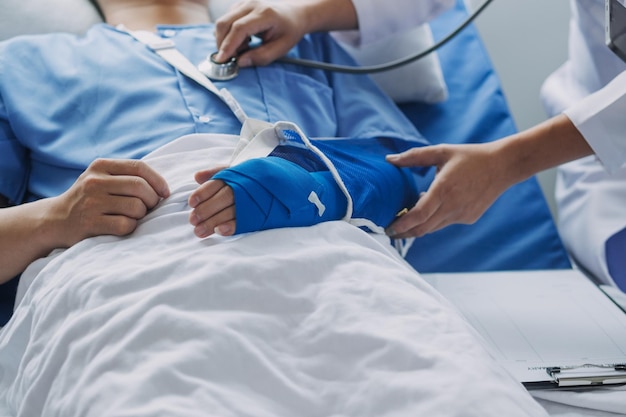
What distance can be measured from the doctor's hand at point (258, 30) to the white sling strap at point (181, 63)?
6cm

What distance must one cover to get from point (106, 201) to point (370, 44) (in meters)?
0.77

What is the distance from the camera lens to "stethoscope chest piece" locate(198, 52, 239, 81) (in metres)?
1.19

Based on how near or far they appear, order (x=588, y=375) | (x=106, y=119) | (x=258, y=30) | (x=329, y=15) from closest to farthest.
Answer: (x=588, y=375) < (x=106, y=119) < (x=258, y=30) < (x=329, y=15)

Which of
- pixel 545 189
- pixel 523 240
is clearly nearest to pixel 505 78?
pixel 545 189

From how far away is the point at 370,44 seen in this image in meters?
1.48

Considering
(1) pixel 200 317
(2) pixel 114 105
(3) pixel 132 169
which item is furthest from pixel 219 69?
(1) pixel 200 317

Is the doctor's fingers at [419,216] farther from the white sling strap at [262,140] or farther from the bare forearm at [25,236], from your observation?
the bare forearm at [25,236]

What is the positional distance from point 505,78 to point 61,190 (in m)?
1.39

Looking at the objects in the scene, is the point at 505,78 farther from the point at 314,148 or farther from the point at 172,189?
the point at 172,189

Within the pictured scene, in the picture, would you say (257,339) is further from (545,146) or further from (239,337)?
(545,146)

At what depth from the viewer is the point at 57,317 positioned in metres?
0.80

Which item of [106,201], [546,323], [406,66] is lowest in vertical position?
[546,323]

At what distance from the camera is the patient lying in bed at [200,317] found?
2.26 ft

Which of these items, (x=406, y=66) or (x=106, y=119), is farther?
(x=406, y=66)
